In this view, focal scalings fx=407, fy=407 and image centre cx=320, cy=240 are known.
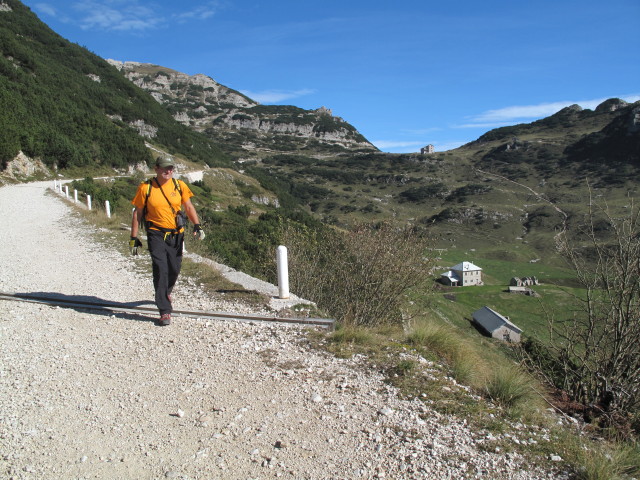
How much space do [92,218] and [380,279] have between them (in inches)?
438

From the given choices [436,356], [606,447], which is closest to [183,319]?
[436,356]

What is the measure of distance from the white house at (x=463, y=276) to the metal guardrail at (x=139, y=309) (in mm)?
59399

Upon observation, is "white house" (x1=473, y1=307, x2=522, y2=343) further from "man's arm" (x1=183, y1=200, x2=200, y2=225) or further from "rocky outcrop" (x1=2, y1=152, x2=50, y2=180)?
"rocky outcrop" (x1=2, y1=152, x2=50, y2=180)

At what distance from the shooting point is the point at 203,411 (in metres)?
3.50

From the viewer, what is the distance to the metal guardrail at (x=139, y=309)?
5508 mm

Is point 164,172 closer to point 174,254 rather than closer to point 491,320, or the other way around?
point 174,254

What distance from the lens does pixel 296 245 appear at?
13.7 m

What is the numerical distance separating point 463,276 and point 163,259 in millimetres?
62674

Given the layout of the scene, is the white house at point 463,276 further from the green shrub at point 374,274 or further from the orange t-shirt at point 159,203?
the orange t-shirt at point 159,203

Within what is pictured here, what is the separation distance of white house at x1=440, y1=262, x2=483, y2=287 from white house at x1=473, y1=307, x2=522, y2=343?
64.6 ft

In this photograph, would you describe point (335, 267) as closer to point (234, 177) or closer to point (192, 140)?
point (234, 177)

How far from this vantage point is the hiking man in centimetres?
518

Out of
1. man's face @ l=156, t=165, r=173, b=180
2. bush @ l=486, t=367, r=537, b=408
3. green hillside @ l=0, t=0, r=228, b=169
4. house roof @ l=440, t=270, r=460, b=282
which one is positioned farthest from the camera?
house roof @ l=440, t=270, r=460, b=282

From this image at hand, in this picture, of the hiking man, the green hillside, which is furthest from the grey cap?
the green hillside
